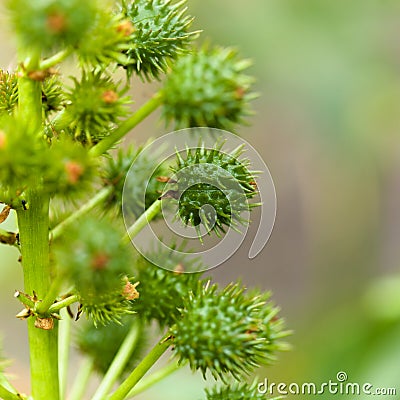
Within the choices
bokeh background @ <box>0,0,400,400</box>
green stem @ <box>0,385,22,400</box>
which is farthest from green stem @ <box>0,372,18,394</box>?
bokeh background @ <box>0,0,400,400</box>

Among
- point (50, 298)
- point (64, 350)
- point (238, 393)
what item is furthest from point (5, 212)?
point (238, 393)

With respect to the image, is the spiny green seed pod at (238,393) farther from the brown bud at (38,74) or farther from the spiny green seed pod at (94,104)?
the brown bud at (38,74)

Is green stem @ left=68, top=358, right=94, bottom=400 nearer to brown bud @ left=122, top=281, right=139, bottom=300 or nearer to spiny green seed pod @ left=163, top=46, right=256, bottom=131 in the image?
brown bud @ left=122, top=281, right=139, bottom=300

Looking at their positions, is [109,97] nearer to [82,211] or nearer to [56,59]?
[56,59]

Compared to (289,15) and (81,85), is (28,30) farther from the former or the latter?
(289,15)

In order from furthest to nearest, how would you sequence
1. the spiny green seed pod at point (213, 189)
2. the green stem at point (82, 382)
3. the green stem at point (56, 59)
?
the green stem at point (82, 382) < the spiny green seed pod at point (213, 189) < the green stem at point (56, 59)

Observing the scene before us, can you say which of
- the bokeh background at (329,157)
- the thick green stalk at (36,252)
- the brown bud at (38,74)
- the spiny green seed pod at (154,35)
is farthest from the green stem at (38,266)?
the bokeh background at (329,157)

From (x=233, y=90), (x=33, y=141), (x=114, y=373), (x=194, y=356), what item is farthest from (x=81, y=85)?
(x=114, y=373)
